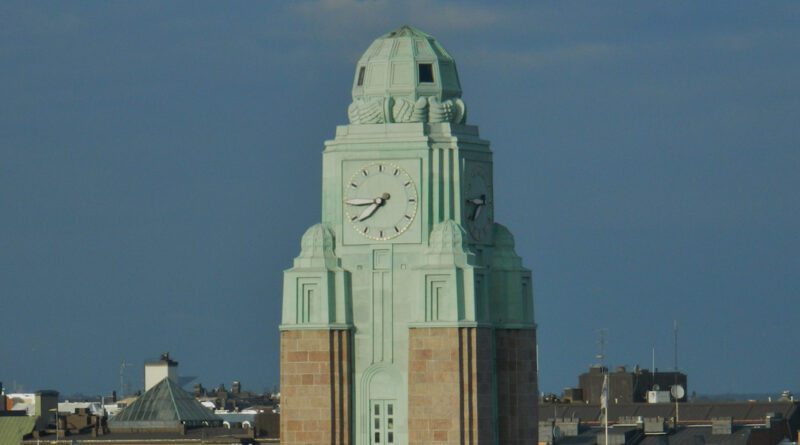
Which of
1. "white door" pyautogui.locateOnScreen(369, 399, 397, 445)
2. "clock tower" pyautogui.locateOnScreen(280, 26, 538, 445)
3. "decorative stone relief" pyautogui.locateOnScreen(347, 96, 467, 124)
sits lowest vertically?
"white door" pyautogui.locateOnScreen(369, 399, 397, 445)

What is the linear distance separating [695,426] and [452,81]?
98.5 m

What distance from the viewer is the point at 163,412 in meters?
179

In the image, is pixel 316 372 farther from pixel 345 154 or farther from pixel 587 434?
pixel 587 434

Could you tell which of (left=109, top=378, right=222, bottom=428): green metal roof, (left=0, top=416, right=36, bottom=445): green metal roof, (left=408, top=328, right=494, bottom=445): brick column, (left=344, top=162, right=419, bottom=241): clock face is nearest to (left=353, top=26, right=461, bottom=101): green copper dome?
(left=344, top=162, right=419, bottom=241): clock face

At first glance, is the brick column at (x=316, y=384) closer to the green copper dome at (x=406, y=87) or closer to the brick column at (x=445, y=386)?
the brick column at (x=445, y=386)

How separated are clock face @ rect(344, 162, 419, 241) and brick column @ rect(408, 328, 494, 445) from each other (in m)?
2.84

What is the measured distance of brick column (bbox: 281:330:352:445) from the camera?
7825 cm

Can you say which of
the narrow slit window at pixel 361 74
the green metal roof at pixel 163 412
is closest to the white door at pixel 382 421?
the narrow slit window at pixel 361 74

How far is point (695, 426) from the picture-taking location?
576 feet

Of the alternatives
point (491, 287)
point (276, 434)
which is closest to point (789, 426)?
point (276, 434)

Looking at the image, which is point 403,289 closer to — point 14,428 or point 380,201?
point 380,201

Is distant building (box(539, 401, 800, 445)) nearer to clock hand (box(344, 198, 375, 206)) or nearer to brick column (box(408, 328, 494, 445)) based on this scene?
clock hand (box(344, 198, 375, 206))

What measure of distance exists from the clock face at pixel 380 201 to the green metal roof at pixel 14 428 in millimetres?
100478

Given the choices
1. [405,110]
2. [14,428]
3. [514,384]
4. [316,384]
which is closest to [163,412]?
[14,428]
